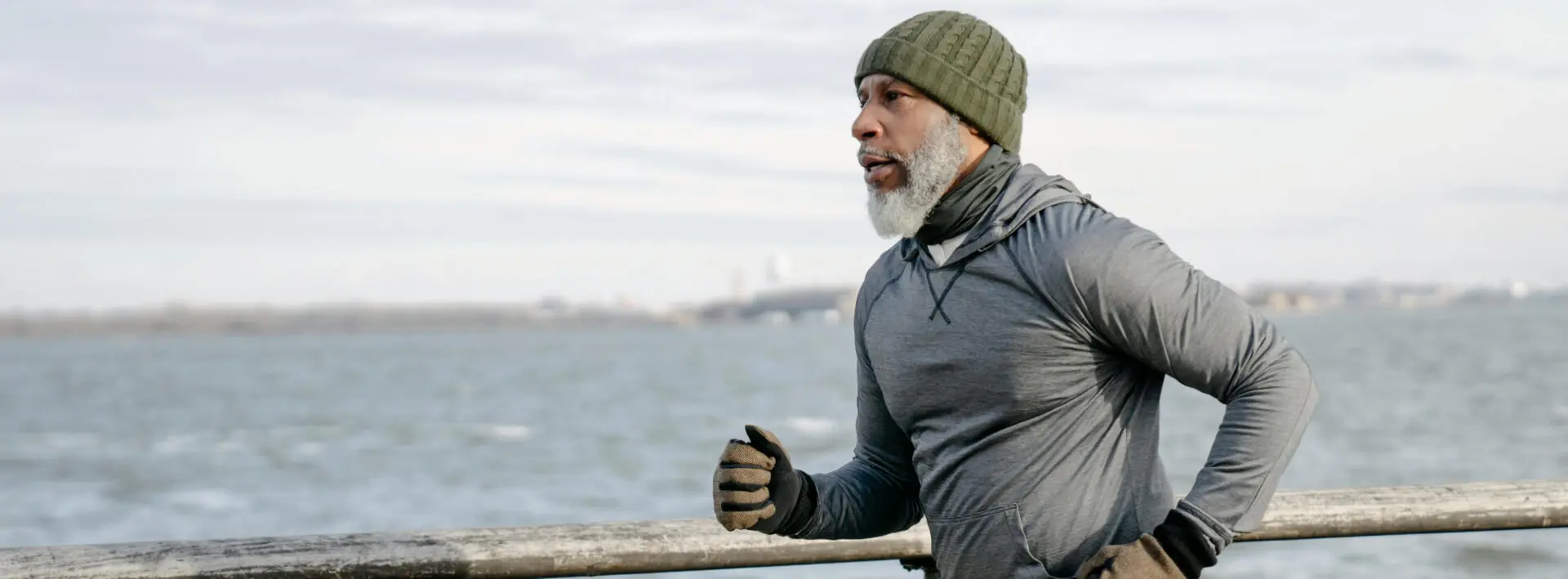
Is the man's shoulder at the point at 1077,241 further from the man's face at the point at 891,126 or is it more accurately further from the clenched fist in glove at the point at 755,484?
the clenched fist in glove at the point at 755,484

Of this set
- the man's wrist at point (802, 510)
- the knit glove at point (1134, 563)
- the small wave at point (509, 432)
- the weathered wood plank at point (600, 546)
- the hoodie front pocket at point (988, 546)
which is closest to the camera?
the knit glove at point (1134, 563)

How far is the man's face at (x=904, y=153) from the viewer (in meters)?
2.12

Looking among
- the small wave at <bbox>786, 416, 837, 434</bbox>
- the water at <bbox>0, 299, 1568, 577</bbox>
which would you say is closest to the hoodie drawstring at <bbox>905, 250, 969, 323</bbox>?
the water at <bbox>0, 299, 1568, 577</bbox>

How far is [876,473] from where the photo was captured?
240 centimetres

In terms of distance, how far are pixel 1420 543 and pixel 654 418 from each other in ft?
87.9

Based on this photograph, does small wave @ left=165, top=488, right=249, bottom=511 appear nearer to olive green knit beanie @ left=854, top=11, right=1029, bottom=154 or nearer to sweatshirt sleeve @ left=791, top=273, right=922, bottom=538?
sweatshirt sleeve @ left=791, top=273, right=922, bottom=538

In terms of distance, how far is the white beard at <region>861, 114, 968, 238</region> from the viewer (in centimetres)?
211

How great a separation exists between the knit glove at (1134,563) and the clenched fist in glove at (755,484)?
440mm

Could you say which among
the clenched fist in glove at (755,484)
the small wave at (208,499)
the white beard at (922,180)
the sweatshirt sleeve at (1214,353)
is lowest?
the small wave at (208,499)

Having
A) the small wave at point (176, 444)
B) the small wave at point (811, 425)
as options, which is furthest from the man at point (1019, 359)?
the small wave at point (176, 444)

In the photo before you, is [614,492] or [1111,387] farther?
[614,492]

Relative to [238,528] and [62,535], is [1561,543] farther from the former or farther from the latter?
[62,535]

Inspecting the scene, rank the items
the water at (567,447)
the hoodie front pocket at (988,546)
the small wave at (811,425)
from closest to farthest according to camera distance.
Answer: the hoodie front pocket at (988,546) < the water at (567,447) < the small wave at (811,425)

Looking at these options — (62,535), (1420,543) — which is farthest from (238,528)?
(1420,543)
